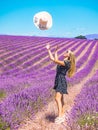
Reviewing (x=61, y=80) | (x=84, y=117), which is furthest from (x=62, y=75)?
(x=84, y=117)

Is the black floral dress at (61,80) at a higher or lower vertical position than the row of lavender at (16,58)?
higher

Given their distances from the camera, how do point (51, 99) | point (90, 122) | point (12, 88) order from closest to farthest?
point (90, 122) < point (51, 99) < point (12, 88)

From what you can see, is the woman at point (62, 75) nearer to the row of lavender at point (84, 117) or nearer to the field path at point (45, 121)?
the field path at point (45, 121)

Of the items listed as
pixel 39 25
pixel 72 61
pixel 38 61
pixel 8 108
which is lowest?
pixel 38 61

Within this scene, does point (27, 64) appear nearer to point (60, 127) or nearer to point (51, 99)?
point (51, 99)

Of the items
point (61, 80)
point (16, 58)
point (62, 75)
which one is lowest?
point (16, 58)

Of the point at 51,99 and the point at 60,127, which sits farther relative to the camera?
the point at 51,99

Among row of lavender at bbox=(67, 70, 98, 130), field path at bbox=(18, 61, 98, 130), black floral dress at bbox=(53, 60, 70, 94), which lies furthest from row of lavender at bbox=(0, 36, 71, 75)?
row of lavender at bbox=(67, 70, 98, 130)

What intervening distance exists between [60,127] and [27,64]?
56.2 feet

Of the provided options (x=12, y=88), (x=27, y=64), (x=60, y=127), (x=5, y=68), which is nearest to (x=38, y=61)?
(x=27, y=64)

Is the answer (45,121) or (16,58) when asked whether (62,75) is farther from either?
(16,58)

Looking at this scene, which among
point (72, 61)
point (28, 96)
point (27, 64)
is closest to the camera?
point (72, 61)

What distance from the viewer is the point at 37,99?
8969mm

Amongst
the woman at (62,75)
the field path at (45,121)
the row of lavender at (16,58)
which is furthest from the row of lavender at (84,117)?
the row of lavender at (16,58)
